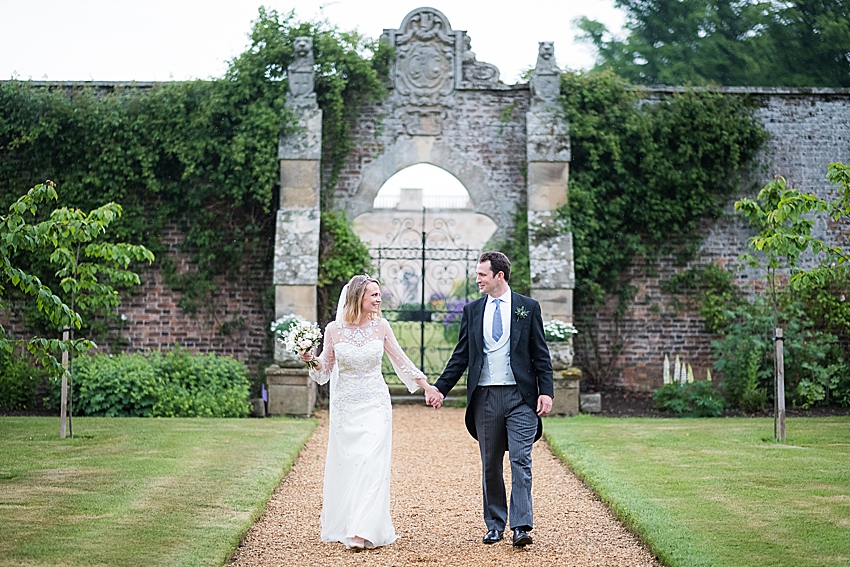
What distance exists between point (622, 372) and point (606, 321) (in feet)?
2.47

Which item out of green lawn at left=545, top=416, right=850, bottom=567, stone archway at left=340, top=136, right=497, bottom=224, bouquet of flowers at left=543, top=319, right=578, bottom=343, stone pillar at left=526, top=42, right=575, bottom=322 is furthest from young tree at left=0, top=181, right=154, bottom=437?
stone pillar at left=526, top=42, right=575, bottom=322

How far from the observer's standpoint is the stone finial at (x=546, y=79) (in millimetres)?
12500

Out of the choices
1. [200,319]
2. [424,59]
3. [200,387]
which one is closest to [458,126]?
[424,59]

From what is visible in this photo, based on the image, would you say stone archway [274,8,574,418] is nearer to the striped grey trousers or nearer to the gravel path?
the gravel path

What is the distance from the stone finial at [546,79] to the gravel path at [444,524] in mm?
5442

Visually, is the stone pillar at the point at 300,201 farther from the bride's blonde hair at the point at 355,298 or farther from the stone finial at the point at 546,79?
the bride's blonde hair at the point at 355,298

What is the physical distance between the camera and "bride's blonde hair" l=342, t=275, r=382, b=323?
5.70 metres

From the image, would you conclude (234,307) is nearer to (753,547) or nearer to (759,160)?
(759,160)

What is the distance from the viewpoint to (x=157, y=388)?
10.8m

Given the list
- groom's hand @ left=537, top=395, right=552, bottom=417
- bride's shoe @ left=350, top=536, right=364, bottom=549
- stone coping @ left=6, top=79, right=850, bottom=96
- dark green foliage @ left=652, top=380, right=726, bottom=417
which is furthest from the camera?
stone coping @ left=6, top=79, right=850, bottom=96

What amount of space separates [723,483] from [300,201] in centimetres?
701

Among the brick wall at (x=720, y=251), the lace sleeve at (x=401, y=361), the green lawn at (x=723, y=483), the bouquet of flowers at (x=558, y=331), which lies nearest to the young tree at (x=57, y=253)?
the lace sleeve at (x=401, y=361)

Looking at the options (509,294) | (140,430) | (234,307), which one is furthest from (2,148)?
(509,294)

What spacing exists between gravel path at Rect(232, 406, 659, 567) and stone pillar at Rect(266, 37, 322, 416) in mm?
3142
